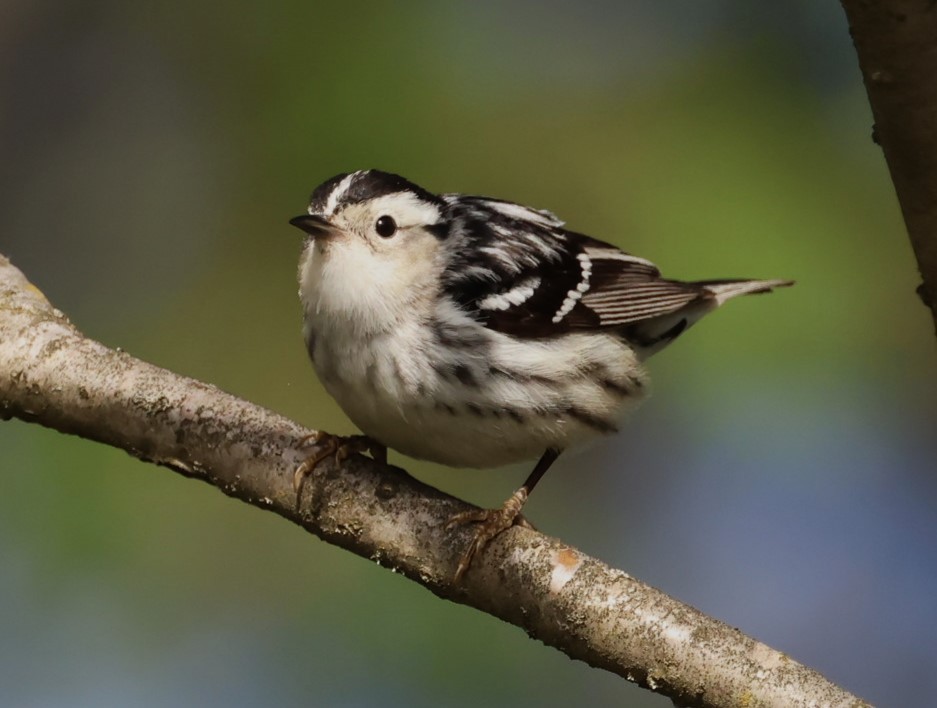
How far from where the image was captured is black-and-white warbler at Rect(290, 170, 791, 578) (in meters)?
2.88

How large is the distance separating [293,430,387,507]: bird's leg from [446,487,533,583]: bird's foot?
0.29 m

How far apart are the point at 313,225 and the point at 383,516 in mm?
726

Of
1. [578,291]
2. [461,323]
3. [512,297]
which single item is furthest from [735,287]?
[461,323]

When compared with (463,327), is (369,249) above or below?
above

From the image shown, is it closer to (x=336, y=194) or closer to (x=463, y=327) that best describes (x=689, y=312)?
(x=463, y=327)

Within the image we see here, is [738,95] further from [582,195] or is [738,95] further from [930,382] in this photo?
[930,382]

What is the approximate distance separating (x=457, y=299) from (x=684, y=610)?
1.05 meters

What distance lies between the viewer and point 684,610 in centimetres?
233

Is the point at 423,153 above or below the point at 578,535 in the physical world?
above

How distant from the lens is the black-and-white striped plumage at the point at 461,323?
289 centimetres

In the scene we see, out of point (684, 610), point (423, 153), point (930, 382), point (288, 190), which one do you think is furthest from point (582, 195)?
point (684, 610)

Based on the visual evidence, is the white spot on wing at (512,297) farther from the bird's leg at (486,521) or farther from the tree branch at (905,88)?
the tree branch at (905,88)

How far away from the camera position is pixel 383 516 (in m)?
2.68

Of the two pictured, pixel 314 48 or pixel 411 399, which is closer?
pixel 411 399
